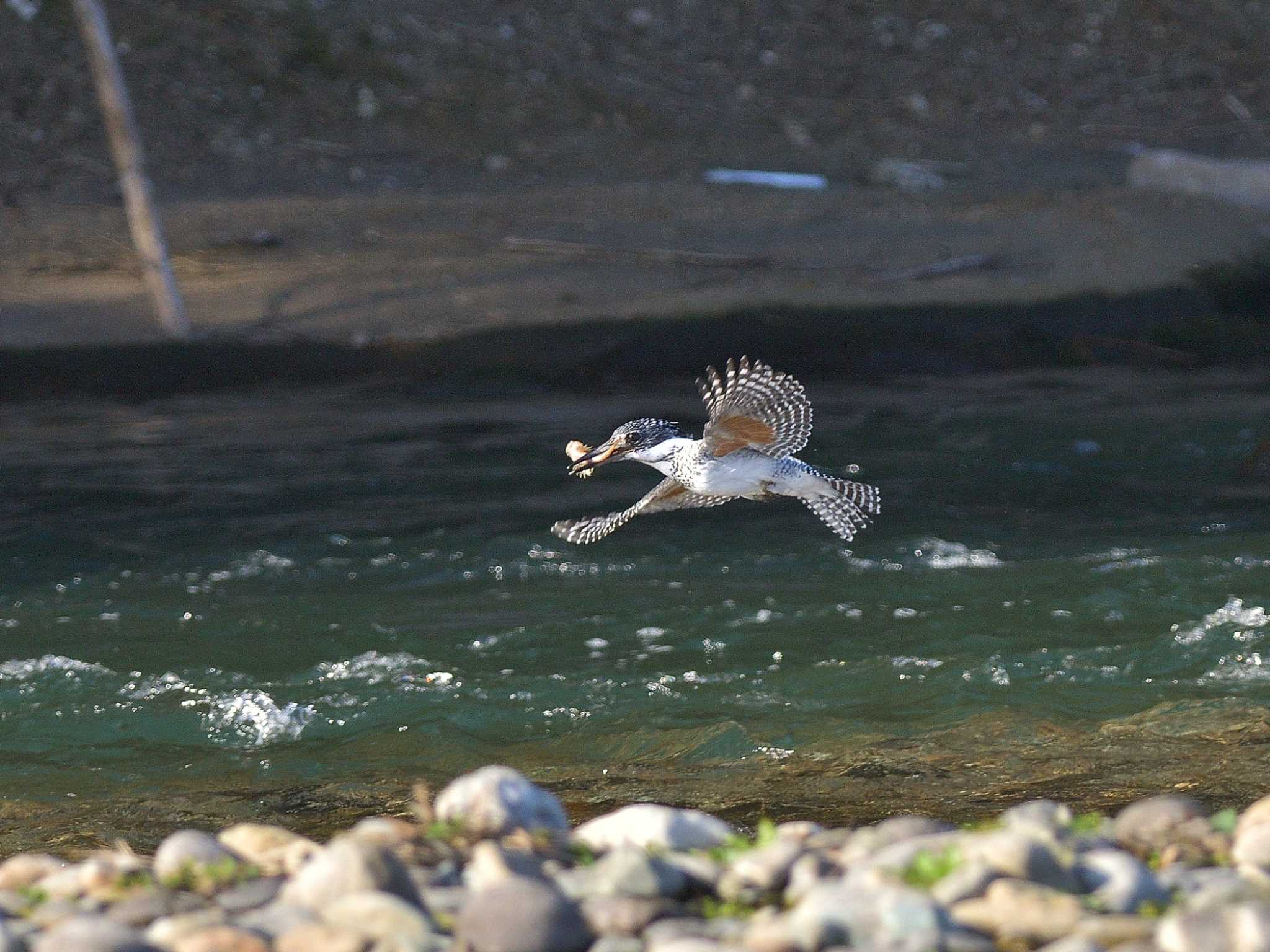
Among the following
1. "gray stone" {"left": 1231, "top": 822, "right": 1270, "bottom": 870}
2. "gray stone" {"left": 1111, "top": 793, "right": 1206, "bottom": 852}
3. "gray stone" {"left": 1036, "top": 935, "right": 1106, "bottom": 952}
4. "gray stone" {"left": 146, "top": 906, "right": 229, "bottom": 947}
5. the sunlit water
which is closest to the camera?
"gray stone" {"left": 1036, "top": 935, "right": 1106, "bottom": 952}

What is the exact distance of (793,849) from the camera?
4.80m

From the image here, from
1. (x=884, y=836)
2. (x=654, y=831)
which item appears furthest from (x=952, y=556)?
(x=654, y=831)

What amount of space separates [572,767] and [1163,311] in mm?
10702

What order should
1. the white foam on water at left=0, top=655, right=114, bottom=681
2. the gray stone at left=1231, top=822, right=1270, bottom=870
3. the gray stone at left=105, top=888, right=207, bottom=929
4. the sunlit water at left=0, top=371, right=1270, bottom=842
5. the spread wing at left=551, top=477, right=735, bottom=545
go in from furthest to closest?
the white foam on water at left=0, top=655, right=114, bottom=681 → the sunlit water at left=0, top=371, right=1270, bottom=842 → the spread wing at left=551, top=477, right=735, bottom=545 → the gray stone at left=1231, top=822, right=1270, bottom=870 → the gray stone at left=105, top=888, right=207, bottom=929

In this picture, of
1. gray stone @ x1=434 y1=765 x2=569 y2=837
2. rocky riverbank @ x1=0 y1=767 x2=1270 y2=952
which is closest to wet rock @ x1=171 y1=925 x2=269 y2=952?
rocky riverbank @ x1=0 y1=767 x2=1270 y2=952

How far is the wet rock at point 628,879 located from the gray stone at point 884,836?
54cm

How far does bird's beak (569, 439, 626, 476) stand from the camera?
614 centimetres

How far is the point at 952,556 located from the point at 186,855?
6.32 metres

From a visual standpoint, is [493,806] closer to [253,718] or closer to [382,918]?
[382,918]

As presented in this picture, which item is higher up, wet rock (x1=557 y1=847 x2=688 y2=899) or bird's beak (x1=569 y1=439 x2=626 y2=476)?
bird's beak (x1=569 y1=439 x2=626 y2=476)

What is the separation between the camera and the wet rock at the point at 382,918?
4203 mm

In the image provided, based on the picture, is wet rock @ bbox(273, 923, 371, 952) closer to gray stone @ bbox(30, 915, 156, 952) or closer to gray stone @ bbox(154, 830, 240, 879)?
gray stone @ bbox(30, 915, 156, 952)

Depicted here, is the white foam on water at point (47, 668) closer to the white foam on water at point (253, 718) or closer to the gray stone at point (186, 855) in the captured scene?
the white foam on water at point (253, 718)

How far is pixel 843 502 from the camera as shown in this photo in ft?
24.2
